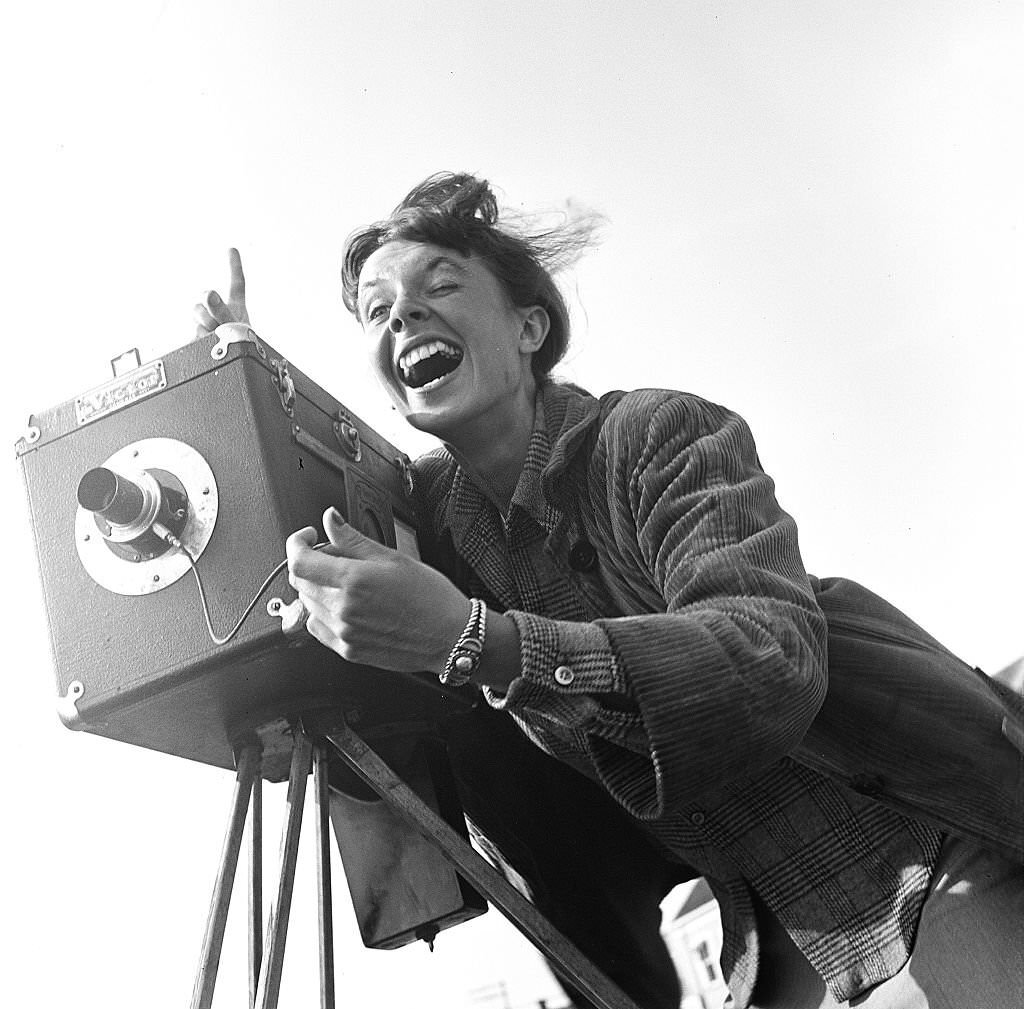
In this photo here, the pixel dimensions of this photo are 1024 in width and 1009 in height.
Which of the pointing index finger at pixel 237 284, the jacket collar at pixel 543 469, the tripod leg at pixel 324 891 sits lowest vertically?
the tripod leg at pixel 324 891

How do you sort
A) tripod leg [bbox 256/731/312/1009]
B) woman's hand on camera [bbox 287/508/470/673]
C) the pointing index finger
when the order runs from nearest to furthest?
woman's hand on camera [bbox 287/508/470/673] → tripod leg [bbox 256/731/312/1009] → the pointing index finger

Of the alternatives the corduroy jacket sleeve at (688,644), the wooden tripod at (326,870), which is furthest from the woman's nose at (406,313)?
the wooden tripod at (326,870)

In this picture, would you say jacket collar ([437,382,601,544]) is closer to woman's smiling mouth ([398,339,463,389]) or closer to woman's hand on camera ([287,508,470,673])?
woman's smiling mouth ([398,339,463,389])

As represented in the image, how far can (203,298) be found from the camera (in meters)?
1.72

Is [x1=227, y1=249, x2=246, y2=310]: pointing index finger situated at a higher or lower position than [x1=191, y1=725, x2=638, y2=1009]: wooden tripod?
higher

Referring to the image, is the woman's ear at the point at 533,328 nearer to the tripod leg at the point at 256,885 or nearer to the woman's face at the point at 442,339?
the woman's face at the point at 442,339

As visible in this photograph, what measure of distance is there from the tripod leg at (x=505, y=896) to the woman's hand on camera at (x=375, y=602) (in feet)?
1.26

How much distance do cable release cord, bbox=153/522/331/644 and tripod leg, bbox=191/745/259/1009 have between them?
0.24 m

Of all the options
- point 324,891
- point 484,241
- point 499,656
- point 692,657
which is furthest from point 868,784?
point 484,241

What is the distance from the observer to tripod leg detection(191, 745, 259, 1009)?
140cm

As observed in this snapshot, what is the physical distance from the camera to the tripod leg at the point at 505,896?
1.51 m

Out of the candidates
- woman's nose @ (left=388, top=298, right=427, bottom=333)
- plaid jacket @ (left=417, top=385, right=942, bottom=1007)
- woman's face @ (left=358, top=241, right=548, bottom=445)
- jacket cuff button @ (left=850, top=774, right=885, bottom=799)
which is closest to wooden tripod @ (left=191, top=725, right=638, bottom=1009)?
plaid jacket @ (left=417, top=385, right=942, bottom=1007)

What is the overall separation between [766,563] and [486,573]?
48 cm

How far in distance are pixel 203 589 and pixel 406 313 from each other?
1.88ft
